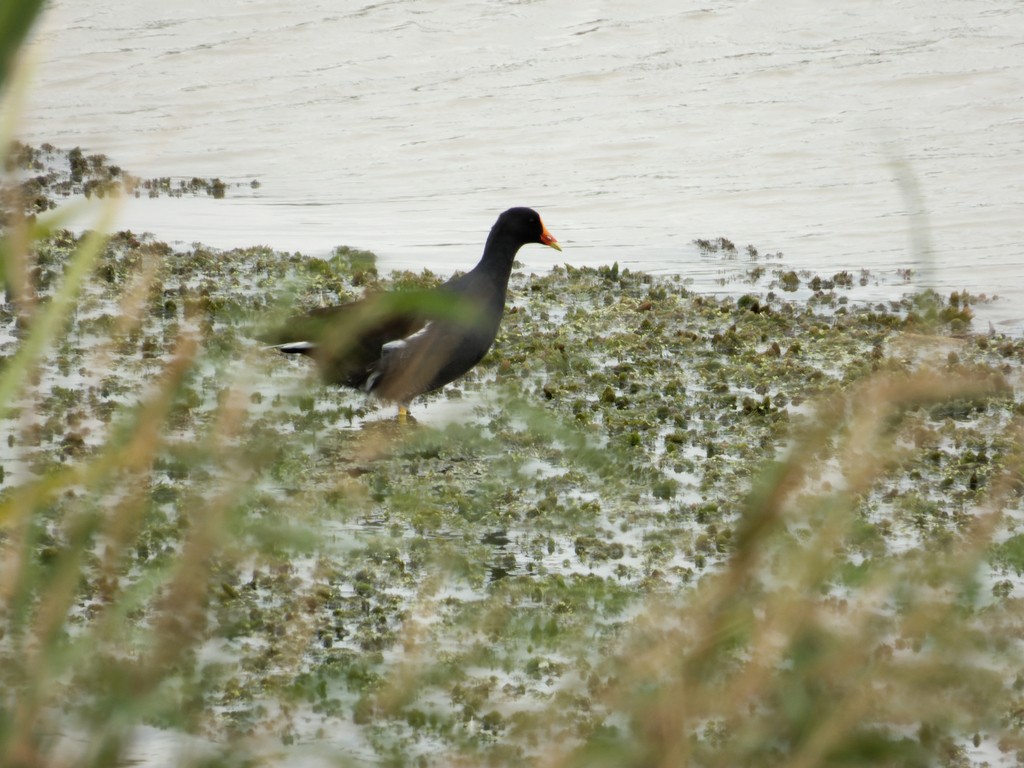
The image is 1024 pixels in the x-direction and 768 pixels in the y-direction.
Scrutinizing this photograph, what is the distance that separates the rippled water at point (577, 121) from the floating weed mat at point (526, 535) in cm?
348

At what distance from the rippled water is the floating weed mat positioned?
3484 millimetres

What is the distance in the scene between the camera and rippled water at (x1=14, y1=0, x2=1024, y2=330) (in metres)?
17.4

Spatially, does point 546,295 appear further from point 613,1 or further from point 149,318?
point 613,1

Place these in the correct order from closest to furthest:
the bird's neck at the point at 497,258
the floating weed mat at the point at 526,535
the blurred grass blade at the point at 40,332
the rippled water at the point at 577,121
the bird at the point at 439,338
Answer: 1. the blurred grass blade at the point at 40,332
2. the floating weed mat at the point at 526,535
3. the bird at the point at 439,338
4. the bird's neck at the point at 497,258
5. the rippled water at the point at 577,121

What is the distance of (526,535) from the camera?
711 cm

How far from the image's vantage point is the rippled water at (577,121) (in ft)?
57.2

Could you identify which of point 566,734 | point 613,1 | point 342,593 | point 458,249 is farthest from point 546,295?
point 613,1

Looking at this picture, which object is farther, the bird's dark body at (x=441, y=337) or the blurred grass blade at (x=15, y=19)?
the bird's dark body at (x=441, y=337)

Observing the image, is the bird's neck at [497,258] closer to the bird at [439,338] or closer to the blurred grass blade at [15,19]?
the bird at [439,338]

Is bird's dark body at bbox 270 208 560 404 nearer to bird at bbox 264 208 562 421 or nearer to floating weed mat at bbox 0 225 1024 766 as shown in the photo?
bird at bbox 264 208 562 421

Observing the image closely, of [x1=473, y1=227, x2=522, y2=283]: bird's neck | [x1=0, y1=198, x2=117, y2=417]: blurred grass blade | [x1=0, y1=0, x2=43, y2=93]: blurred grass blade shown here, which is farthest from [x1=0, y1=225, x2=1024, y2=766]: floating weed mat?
[x1=473, y1=227, x2=522, y2=283]: bird's neck

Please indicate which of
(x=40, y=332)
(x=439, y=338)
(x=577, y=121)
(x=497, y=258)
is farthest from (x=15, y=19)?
(x=577, y=121)

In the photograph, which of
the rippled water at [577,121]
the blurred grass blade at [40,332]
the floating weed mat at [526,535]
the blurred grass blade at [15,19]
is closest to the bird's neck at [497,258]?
the floating weed mat at [526,535]

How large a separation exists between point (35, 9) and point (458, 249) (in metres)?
14.2
